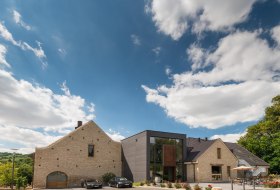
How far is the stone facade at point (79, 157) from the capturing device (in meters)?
37.9

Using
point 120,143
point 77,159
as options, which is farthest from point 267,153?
point 77,159

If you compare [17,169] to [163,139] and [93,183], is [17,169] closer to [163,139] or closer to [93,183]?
[93,183]

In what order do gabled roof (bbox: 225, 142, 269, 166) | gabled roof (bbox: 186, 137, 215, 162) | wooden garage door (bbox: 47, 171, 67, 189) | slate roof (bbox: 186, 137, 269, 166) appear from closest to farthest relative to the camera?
wooden garage door (bbox: 47, 171, 67, 189) < gabled roof (bbox: 186, 137, 215, 162) < slate roof (bbox: 186, 137, 269, 166) < gabled roof (bbox: 225, 142, 269, 166)

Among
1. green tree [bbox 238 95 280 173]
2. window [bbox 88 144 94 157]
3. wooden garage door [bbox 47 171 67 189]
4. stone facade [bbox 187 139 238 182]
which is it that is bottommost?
wooden garage door [bbox 47 171 67 189]

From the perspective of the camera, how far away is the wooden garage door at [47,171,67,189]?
125 feet

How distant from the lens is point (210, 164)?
1658 inches

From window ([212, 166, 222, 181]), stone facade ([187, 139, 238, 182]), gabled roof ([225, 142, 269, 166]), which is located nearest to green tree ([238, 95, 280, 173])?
gabled roof ([225, 142, 269, 166])

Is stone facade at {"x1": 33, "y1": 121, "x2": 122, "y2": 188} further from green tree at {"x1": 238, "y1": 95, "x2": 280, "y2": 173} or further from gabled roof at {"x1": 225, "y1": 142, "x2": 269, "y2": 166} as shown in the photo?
green tree at {"x1": 238, "y1": 95, "x2": 280, "y2": 173}

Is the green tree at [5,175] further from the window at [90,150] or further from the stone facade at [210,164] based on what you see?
the stone facade at [210,164]

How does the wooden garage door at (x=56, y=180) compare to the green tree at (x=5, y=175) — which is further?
the green tree at (x=5, y=175)

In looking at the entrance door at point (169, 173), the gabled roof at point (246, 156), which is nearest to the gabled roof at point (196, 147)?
the entrance door at point (169, 173)

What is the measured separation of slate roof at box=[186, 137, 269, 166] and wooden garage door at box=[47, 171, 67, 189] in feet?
58.1

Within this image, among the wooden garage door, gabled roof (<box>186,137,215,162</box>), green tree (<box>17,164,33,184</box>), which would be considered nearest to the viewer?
the wooden garage door

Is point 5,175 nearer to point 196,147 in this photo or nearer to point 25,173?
point 25,173
